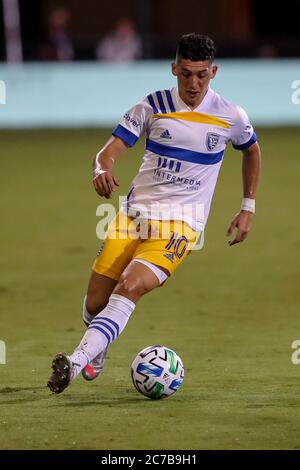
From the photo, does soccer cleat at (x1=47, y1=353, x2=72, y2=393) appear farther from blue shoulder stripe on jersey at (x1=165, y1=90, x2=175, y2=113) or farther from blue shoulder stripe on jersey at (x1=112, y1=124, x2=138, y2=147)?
blue shoulder stripe on jersey at (x1=165, y1=90, x2=175, y2=113)

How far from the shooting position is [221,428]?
6371mm

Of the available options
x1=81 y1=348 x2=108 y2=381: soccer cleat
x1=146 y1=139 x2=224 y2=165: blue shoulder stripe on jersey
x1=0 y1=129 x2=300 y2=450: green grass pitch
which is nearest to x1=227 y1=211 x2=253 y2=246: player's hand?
x1=146 y1=139 x2=224 y2=165: blue shoulder stripe on jersey

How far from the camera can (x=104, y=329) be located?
22.9 feet

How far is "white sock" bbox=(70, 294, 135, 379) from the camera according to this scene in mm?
6867

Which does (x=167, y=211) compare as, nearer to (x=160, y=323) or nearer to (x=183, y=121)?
(x=183, y=121)

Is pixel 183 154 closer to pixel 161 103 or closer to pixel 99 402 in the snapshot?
pixel 161 103

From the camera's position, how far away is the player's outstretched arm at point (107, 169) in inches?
271

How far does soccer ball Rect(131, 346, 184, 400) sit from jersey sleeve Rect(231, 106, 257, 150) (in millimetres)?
1572

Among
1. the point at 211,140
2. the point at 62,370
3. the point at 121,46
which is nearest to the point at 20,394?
the point at 62,370

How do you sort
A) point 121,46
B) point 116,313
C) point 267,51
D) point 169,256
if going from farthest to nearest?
point 267,51
point 121,46
point 169,256
point 116,313

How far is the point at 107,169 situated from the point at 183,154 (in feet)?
2.01
